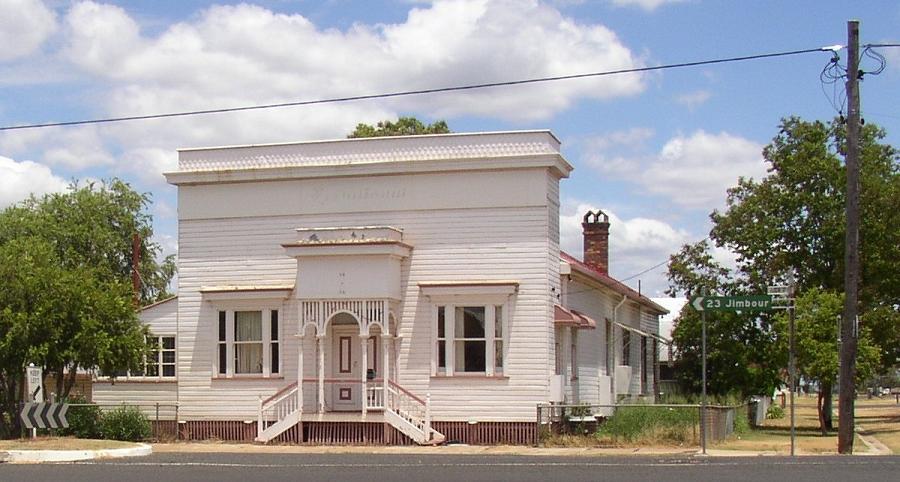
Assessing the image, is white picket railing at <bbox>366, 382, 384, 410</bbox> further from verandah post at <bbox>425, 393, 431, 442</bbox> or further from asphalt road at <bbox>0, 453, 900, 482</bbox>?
asphalt road at <bbox>0, 453, 900, 482</bbox>

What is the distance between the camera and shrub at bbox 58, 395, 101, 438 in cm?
3384

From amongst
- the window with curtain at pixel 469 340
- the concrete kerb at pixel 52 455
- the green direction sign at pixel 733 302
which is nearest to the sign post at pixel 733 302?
the green direction sign at pixel 733 302

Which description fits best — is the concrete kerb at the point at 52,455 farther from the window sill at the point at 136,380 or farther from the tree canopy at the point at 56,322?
the window sill at the point at 136,380

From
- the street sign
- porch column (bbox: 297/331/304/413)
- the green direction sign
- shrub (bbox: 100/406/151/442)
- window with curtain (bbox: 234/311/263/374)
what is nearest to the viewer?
the green direction sign

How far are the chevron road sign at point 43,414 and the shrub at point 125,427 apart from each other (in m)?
6.03

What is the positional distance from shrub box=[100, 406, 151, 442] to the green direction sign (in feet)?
52.8

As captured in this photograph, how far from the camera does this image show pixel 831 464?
72.5ft

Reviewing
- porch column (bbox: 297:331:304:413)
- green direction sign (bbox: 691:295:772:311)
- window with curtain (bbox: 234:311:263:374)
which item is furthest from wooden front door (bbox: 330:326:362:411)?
green direction sign (bbox: 691:295:772:311)

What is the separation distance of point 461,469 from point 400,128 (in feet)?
118

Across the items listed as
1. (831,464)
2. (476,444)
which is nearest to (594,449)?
(476,444)

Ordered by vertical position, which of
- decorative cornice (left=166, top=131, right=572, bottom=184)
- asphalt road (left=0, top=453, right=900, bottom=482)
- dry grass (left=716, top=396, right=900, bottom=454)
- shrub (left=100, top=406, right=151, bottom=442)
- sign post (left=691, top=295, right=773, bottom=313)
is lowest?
dry grass (left=716, top=396, right=900, bottom=454)

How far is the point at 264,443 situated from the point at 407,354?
4.39m

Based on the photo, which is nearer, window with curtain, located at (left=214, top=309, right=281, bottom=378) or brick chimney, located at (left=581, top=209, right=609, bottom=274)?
window with curtain, located at (left=214, top=309, right=281, bottom=378)

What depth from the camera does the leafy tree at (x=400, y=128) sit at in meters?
56.4
